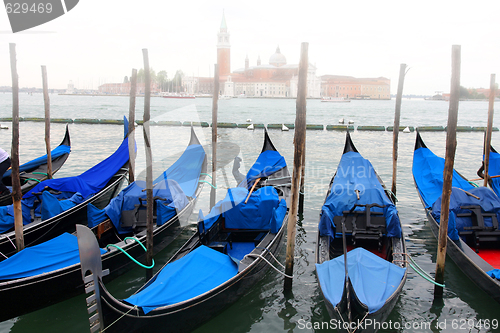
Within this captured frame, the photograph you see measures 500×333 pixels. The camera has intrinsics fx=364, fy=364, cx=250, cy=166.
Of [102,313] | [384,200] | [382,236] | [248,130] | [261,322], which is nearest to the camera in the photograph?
[102,313]

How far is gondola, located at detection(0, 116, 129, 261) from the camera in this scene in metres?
3.79

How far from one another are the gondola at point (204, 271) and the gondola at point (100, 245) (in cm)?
62

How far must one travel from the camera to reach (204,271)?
2.90 metres

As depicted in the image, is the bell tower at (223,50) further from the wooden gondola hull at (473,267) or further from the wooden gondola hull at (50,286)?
the wooden gondola hull at (473,267)

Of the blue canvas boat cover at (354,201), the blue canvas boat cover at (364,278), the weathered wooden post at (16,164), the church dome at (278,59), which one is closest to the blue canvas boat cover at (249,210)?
the blue canvas boat cover at (354,201)

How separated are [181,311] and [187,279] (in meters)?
0.28

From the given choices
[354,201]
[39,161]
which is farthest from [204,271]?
[39,161]

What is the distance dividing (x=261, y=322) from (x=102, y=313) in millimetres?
1384

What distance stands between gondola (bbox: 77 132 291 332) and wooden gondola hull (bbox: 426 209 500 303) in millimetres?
1742

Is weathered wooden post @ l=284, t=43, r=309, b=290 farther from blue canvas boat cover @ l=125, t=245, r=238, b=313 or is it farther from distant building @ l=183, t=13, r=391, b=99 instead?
distant building @ l=183, t=13, r=391, b=99

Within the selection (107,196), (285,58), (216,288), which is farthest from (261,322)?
(285,58)

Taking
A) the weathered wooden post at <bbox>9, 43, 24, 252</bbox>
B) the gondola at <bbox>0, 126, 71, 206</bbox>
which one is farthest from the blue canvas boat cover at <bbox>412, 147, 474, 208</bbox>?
the gondola at <bbox>0, 126, 71, 206</bbox>

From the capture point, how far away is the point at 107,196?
5602mm

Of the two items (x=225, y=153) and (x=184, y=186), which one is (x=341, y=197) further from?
(x=225, y=153)
